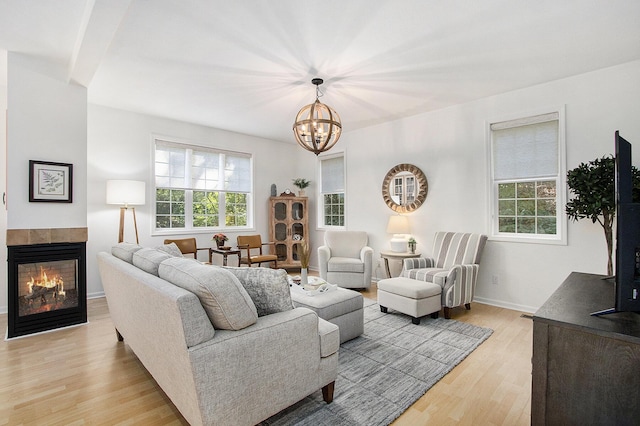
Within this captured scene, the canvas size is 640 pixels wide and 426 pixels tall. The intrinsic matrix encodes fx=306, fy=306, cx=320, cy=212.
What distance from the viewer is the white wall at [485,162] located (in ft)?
10.8

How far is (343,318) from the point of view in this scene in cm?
283

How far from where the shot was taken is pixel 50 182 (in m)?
3.26

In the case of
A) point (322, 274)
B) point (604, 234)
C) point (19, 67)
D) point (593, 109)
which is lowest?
point (322, 274)

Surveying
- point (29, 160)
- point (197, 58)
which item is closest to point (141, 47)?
point (197, 58)

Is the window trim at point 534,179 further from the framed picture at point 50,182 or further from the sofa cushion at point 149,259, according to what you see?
the framed picture at point 50,182

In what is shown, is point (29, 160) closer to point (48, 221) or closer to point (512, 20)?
point (48, 221)

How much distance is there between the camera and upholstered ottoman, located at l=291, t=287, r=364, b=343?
2.71 meters

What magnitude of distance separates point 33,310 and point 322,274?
3.52 m

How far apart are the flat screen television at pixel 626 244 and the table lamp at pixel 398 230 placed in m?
3.41

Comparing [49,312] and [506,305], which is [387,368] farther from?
[49,312]

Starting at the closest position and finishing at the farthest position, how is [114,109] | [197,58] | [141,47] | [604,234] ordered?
[141,47] < [197,58] < [604,234] < [114,109]

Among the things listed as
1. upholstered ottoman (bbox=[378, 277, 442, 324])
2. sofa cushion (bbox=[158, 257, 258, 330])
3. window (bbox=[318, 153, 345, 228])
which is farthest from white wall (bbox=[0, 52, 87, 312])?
window (bbox=[318, 153, 345, 228])

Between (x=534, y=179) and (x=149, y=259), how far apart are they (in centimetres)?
422

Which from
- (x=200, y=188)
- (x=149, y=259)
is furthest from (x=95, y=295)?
(x=149, y=259)
